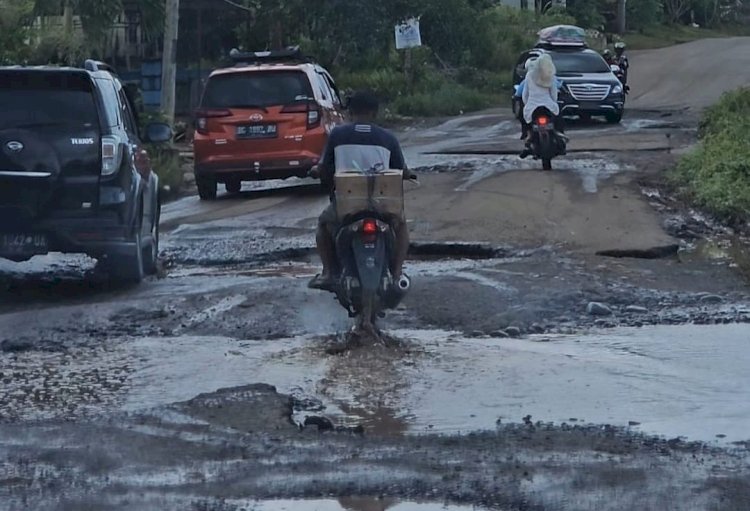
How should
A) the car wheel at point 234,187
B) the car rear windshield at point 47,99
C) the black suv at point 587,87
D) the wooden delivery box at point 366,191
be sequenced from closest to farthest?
the wooden delivery box at point 366,191, the car rear windshield at point 47,99, the car wheel at point 234,187, the black suv at point 587,87

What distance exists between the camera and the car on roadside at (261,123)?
19438 millimetres

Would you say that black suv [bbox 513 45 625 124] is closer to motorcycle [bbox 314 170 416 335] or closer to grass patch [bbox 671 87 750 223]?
grass patch [bbox 671 87 750 223]

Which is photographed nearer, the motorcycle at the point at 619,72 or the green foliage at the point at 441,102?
the motorcycle at the point at 619,72

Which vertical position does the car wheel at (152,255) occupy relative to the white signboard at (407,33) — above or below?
below

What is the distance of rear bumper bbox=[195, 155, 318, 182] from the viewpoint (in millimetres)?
19422

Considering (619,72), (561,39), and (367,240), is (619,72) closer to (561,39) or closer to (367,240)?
(561,39)

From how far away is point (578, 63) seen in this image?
32.3m

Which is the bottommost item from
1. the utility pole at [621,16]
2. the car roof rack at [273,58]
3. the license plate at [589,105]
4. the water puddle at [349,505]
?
the water puddle at [349,505]

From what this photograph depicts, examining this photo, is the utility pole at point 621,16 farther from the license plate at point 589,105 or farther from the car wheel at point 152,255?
the car wheel at point 152,255

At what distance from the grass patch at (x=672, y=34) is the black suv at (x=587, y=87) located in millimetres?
25611

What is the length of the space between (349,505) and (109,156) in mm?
6291

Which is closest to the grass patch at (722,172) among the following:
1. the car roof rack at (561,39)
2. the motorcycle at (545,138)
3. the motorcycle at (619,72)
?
the motorcycle at (545,138)

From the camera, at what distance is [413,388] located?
865cm

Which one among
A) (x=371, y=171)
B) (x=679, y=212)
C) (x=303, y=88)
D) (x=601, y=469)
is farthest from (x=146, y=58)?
(x=601, y=469)
